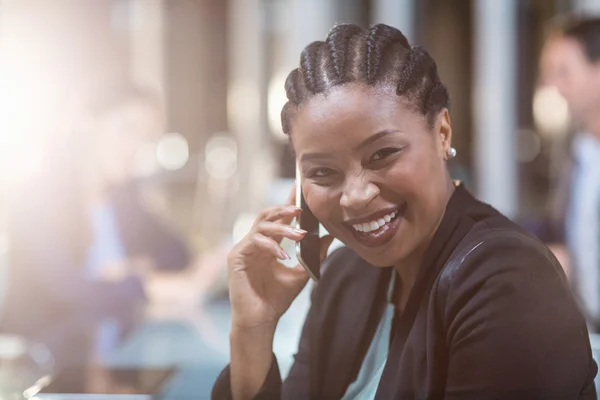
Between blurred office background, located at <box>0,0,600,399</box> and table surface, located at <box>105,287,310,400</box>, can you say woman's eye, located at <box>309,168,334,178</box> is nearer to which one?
blurred office background, located at <box>0,0,600,399</box>

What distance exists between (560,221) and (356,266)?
0.55 metres

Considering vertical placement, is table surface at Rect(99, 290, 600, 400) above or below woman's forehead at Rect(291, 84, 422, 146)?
below

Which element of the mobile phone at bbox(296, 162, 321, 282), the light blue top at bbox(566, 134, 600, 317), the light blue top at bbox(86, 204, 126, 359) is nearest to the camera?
the mobile phone at bbox(296, 162, 321, 282)

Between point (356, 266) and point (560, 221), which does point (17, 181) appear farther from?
point (560, 221)

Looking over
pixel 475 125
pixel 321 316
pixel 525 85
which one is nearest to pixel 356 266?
pixel 321 316

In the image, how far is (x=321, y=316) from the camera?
722 mm

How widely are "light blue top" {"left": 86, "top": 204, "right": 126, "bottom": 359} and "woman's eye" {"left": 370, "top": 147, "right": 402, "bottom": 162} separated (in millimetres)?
759

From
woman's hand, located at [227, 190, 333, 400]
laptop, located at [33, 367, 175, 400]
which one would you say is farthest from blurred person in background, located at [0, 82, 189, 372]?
woman's hand, located at [227, 190, 333, 400]

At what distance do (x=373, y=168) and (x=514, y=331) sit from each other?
6.4 inches

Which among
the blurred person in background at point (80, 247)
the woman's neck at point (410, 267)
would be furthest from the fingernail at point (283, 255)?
the blurred person in background at point (80, 247)

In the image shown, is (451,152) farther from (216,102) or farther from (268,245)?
(216,102)

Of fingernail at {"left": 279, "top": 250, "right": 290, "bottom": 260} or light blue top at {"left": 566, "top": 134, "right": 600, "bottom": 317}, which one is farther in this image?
light blue top at {"left": 566, "top": 134, "right": 600, "bottom": 317}

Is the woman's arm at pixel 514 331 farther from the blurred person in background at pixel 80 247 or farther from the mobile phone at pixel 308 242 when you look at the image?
the blurred person in background at pixel 80 247

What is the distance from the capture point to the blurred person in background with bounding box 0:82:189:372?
1236 mm
